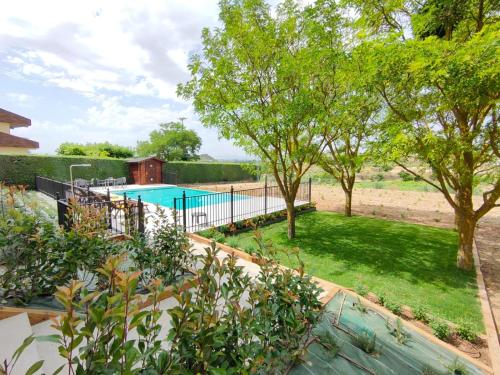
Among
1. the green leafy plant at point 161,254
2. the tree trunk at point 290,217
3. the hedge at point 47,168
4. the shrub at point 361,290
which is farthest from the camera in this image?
the hedge at point 47,168

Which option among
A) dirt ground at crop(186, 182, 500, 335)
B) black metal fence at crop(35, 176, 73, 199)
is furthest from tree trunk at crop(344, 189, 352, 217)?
black metal fence at crop(35, 176, 73, 199)

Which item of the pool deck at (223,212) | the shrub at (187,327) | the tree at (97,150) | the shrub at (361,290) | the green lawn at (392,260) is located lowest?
the green lawn at (392,260)

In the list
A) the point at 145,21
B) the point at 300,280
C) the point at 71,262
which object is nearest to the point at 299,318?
the point at 300,280

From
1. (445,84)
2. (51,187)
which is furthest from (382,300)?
(51,187)

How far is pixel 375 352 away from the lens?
9.00 feet

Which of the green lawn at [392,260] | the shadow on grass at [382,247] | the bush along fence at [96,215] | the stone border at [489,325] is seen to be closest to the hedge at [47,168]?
the bush along fence at [96,215]

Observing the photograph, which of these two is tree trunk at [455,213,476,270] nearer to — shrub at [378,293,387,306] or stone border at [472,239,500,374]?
stone border at [472,239,500,374]

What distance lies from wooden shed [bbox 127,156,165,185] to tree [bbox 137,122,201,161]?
21.4m

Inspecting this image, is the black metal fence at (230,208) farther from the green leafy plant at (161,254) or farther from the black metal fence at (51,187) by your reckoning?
the black metal fence at (51,187)

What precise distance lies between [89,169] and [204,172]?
1055 cm

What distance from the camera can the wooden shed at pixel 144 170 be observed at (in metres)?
21.2

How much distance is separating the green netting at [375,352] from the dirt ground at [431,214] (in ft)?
6.07

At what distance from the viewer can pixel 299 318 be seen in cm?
189

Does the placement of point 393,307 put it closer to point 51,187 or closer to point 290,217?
point 290,217
